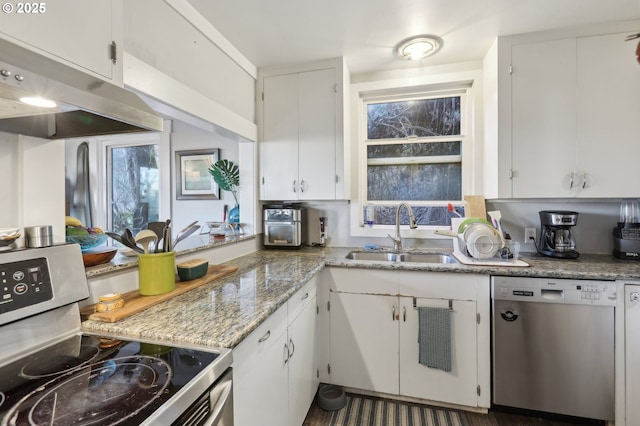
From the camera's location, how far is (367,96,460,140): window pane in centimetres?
245

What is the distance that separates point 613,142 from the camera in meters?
1.81

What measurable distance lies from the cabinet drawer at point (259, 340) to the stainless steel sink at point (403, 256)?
101cm

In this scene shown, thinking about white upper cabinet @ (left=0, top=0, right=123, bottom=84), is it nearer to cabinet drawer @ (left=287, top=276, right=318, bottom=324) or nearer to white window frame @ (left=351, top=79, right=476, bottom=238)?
cabinet drawer @ (left=287, top=276, right=318, bottom=324)

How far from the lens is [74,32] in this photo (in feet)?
2.93

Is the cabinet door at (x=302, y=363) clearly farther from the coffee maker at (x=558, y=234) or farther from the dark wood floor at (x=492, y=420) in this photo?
the coffee maker at (x=558, y=234)

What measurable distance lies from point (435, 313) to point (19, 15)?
2128mm

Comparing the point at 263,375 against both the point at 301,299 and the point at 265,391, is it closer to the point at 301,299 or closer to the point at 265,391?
the point at 265,391

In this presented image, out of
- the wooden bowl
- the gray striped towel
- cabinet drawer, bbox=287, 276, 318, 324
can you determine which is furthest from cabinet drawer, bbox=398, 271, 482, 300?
the wooden bowl

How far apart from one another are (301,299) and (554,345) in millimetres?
1463

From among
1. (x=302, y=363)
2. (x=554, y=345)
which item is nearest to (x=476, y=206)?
(x=554, y=345)

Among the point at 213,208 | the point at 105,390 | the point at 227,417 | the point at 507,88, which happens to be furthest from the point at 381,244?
the point at 105,390

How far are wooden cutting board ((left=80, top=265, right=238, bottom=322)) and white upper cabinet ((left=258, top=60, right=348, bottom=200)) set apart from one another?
41.2 inches

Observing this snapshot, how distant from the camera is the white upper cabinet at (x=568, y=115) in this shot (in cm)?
180

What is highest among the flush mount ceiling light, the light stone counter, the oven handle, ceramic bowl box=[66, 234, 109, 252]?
the flush mount ceiling light
